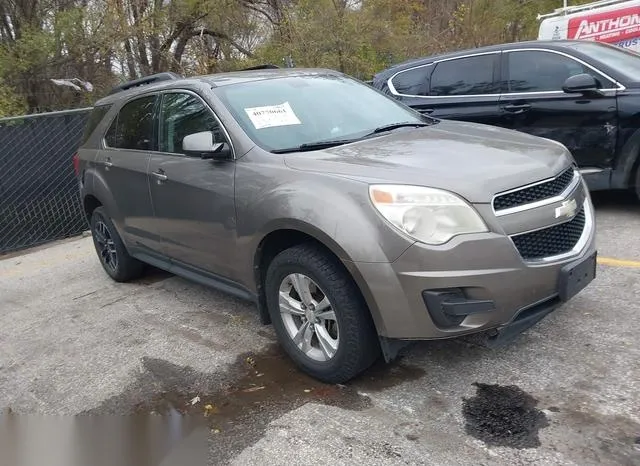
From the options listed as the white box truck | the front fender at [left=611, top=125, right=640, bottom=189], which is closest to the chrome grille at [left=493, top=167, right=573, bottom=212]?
the front fender at [left=611, top=125, right=640, bottom=189]

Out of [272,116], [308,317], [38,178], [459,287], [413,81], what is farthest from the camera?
[38,178]

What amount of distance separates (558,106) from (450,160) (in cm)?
321

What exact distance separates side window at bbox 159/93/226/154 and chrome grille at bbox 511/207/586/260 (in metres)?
1.94

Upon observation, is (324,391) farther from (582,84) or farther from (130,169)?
(582,84)

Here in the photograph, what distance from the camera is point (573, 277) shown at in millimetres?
3156

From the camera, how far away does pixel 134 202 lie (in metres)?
4.95

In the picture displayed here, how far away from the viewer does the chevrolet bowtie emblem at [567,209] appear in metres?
3.23

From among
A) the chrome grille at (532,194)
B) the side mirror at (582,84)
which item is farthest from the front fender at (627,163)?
the chrome grille at (532,194)

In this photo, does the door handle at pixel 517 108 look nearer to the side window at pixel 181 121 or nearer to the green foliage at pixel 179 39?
the side window at pixel 181 121

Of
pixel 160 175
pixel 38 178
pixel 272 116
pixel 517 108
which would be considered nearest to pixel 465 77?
pixel 517 108

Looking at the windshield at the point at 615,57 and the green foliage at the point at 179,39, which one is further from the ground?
the green foliage at the point at 179,39

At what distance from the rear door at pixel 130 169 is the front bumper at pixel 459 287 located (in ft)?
7.77

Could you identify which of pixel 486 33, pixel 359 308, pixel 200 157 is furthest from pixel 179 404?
pixel 486 33

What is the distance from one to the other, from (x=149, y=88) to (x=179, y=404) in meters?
2.69
